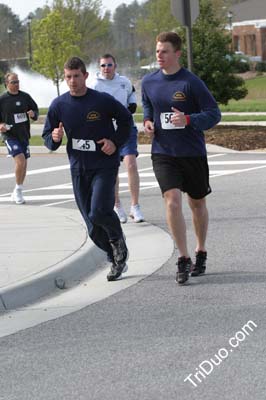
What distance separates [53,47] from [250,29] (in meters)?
58.3

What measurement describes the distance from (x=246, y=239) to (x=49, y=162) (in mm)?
10693

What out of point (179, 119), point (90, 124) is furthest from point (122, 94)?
point (179, 119)

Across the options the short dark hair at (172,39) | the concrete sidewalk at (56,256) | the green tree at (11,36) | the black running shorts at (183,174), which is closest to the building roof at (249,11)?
the green tree at (11,36)

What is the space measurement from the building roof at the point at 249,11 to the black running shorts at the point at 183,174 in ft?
299

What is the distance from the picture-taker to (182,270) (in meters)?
8.94

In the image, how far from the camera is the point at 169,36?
29.4 ft

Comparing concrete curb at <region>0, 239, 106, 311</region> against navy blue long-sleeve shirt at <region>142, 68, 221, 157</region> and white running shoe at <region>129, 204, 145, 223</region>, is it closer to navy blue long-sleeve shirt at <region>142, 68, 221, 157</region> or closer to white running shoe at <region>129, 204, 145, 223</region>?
navy blue long-sleeve shirt at <region>142, 68, 221, 157</region>

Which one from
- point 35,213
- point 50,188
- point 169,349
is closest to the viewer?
point 169,349

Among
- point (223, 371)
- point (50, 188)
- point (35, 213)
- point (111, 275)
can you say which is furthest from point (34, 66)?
point (223, 371)

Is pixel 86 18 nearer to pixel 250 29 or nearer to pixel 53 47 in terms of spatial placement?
pixel 53 47

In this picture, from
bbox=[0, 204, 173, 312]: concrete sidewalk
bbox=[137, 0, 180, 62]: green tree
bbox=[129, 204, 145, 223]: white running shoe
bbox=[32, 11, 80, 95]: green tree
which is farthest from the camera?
bbox=[137, 0, 180, 62]: green tree

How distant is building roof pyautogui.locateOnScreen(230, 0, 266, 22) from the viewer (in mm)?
99875

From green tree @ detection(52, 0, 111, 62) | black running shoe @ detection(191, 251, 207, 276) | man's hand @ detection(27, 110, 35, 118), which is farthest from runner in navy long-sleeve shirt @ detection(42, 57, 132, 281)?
green tree @ detection(52, 0, 111, 62)

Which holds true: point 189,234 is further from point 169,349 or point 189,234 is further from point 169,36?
point 169,349
